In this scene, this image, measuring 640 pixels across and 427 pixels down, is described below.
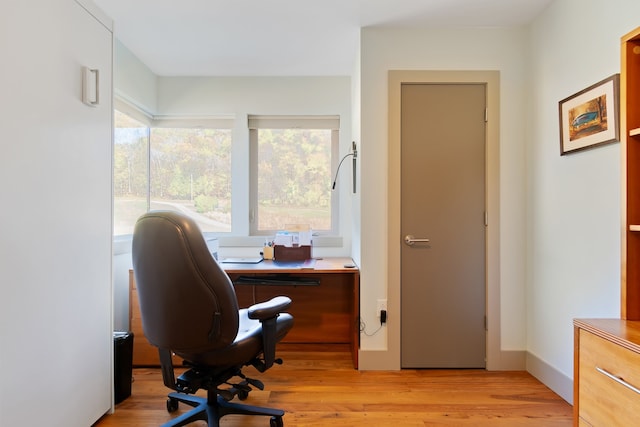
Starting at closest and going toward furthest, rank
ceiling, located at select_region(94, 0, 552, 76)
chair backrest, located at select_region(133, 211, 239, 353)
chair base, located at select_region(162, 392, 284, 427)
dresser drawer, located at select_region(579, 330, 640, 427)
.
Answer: dresser drawer, located at select_region(579, 330, 640, 427), chair backrest, located at select_region(133, 211, 239, 353), chair base, located at select_region(162, 392, 284, 427), ceiling, located at select_region(94, 0, 552, 76)

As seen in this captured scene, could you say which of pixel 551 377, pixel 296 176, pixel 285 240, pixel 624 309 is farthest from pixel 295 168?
pixel 624 309

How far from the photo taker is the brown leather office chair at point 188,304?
4.88ft

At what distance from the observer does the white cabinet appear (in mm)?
1354

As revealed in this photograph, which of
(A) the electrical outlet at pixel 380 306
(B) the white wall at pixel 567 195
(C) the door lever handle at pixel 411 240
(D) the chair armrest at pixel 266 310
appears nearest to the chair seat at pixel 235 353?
(D) the chair armrest at pixel 266 310

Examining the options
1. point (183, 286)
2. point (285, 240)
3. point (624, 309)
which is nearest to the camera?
point (624, 309)

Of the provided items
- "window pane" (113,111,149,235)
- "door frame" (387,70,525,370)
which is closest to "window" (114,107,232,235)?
"window pane" (113,111,149,235)

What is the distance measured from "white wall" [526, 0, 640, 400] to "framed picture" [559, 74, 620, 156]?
0.18 ft

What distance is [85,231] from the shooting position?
1.77 m

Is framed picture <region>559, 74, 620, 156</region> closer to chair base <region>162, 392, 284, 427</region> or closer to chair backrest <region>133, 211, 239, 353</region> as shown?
chair backrest <region>133, 211, 239, 353</region>

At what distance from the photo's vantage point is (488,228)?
2551 mm

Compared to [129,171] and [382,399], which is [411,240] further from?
[129,171]

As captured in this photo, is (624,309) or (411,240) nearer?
(624,309)

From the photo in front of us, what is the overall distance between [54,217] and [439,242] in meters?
2.24

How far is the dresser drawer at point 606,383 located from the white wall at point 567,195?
0.65m
